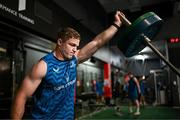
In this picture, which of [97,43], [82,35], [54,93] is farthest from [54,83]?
[82,35]

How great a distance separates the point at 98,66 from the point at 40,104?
10.3 meters

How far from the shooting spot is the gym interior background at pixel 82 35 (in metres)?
4.54

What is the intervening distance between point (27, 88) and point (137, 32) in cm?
77

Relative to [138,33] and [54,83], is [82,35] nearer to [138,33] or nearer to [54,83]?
[54,83]

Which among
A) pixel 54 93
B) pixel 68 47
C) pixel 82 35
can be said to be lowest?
pixel 54 93

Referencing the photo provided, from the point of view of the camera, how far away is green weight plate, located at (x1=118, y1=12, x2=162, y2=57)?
1.25 meters

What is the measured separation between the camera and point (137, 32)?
49.2 inches

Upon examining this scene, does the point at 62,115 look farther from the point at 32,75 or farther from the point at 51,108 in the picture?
the point at 32,75

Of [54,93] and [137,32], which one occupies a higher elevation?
[137,32]

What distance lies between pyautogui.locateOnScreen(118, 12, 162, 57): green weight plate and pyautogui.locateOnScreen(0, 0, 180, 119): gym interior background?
18 cm

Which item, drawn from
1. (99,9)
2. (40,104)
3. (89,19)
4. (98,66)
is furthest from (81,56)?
(98,66)

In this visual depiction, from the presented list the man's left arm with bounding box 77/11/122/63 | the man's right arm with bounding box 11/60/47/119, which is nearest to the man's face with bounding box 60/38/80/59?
the man's right arm with bounding box 11/60/47/119

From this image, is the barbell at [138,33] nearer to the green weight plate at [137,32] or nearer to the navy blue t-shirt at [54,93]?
the green weight plate at [137,32]

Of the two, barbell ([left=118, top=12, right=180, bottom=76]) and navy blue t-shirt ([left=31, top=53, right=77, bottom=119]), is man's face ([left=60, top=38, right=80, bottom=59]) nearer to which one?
navy blue t-shirt ([left=31, top=53, right=77, bottom=119])
